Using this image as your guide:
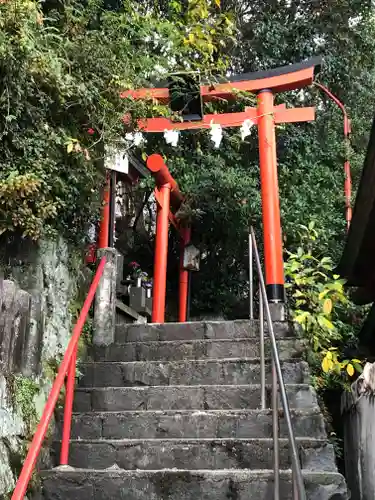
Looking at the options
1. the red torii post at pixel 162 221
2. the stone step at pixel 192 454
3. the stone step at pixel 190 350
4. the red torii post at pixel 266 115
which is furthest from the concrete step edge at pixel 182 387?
the red torii post at pixel 162 221

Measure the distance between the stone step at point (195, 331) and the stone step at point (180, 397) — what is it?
0.82 m

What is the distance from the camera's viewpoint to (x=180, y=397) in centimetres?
412

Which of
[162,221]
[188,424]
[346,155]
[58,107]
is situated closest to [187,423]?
[188,424]

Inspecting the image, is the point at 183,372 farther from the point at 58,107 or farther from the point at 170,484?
the point at 58,107

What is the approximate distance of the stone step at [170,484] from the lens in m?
Result: 3.12

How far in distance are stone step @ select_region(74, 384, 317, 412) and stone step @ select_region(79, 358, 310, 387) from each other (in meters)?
0.19

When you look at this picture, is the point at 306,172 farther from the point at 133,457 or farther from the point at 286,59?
the point at 133,457

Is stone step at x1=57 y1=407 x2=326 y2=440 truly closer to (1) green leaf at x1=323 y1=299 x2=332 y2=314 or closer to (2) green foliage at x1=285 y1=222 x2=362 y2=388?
(2) green foliage at x1=285 y1=222 x2=362 y2=388

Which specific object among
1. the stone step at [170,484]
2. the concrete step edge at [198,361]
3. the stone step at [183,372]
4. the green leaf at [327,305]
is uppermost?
the green leaf at [327,305]

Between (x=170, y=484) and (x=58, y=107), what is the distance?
8.46 feet

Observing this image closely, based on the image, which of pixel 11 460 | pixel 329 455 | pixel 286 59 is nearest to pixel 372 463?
pixel 329 455

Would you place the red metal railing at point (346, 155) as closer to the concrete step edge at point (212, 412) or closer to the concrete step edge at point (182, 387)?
the concrete step edge at point (182, 387)

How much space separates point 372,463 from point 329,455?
859 mm

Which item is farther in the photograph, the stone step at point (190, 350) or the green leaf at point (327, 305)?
the green leaf at point (327, 305)
